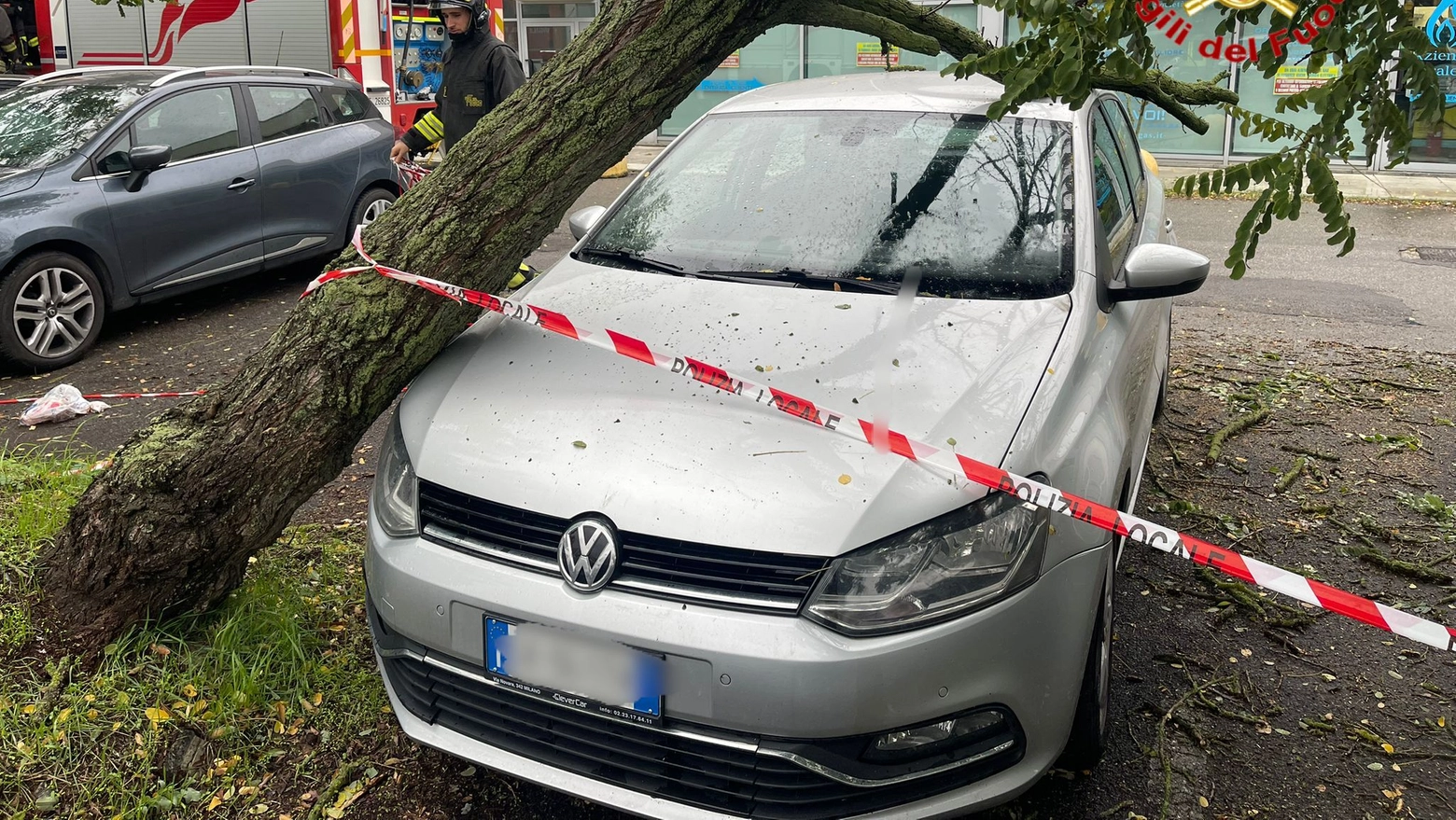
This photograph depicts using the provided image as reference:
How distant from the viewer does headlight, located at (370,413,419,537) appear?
2.60 meters

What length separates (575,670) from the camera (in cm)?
229

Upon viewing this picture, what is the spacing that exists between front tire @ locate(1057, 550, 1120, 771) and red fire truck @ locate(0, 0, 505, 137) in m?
9.65

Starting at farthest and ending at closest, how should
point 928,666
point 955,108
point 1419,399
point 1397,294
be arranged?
point 1397,294 < point 1419,399 < point 955,108 < point 928,666

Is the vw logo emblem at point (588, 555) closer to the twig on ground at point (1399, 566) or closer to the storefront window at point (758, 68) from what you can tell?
the twig on ground at point (1399, 566)

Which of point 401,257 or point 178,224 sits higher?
point 401,257

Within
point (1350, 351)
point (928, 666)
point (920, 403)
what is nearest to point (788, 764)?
point (928, 666)

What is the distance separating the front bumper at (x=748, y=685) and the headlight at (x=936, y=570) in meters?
0.03

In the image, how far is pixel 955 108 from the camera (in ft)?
12.2

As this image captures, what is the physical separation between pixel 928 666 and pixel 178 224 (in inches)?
239

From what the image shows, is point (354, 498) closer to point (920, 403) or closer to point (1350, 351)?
point (920, 403)

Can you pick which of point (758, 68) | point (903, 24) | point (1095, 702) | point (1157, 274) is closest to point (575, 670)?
point (1095, 702)

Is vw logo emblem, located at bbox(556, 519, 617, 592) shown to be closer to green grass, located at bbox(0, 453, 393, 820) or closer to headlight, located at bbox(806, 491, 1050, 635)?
headlight, located at bbox(806, 491, 1050, 635)

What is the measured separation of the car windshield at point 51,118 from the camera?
6355 mm

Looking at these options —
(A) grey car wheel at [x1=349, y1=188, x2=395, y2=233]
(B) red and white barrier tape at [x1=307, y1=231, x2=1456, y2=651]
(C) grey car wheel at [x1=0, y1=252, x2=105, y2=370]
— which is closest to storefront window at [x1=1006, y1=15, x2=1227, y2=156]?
(A) grey car wheel at [x1=349, y1=188, x2=395, y2=233]
